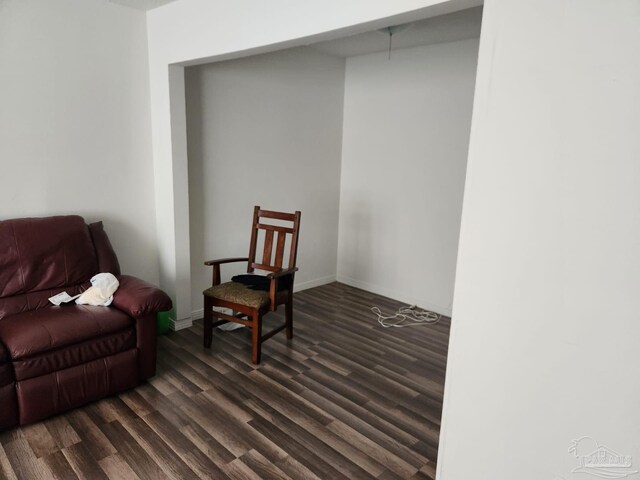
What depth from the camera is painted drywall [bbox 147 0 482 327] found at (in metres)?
1.79

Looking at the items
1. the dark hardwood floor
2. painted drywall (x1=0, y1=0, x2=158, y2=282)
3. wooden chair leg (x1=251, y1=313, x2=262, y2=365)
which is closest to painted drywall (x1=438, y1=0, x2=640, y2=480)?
the dark hardwood floor

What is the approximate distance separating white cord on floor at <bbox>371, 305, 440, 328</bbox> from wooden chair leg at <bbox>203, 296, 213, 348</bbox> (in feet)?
5.01

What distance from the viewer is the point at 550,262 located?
128 cm

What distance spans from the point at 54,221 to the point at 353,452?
2.37 meters

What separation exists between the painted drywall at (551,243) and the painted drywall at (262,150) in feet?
8.63

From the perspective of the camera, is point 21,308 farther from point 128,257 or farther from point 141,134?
point 141,134

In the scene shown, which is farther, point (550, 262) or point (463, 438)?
point (463, 438)

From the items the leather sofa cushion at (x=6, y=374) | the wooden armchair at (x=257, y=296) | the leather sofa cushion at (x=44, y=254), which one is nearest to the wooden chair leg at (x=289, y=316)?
the wooden armchair at (x=257, y=296)

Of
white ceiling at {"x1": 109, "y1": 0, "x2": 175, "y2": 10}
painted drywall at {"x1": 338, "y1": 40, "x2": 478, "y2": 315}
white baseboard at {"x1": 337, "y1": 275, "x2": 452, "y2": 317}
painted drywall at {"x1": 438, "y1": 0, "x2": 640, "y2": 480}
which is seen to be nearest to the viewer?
painted drywall at {"x1": 438, "y1": 0, "x2": 640, "y2": 480}

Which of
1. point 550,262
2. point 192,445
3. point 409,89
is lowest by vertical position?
point 192,445

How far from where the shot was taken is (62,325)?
7.54ft

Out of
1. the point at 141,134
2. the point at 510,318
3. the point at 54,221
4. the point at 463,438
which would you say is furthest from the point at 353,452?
the point at 141,134

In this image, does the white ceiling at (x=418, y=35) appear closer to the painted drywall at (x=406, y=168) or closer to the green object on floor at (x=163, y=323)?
the painted drywall at (x=406, y=168)

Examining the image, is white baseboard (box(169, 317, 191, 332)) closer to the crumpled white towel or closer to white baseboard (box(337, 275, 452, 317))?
the crumpled white towel
